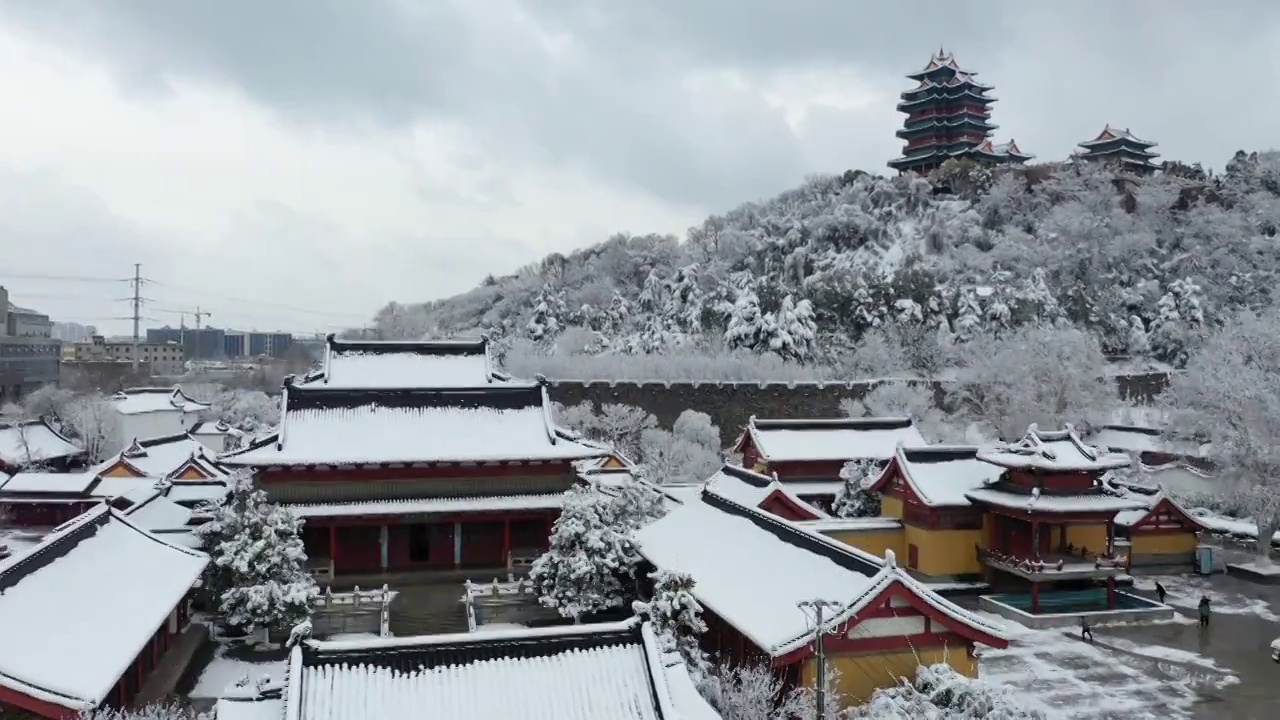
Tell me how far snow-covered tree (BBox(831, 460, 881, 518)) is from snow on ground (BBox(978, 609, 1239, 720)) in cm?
865

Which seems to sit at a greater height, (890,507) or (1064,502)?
(1064,502)

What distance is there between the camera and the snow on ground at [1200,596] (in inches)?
978

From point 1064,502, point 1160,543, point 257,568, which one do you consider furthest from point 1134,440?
point 257,568

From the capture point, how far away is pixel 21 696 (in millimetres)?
12172

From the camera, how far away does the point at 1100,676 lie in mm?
19516

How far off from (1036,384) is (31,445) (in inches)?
2193

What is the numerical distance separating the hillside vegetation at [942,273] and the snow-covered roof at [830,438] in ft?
70.0

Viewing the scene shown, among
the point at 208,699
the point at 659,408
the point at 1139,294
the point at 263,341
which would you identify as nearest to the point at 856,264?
the point at 1139,294

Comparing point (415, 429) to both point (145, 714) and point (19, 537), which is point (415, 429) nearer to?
point (145, 714)

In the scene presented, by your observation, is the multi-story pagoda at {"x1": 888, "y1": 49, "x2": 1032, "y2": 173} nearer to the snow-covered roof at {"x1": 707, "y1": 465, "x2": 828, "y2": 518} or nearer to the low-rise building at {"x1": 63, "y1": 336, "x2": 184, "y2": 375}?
the snow-covered roof at {"x1": 707, "y1": 465, "x2": 828, "y2": 518}

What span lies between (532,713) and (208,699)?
10.1m

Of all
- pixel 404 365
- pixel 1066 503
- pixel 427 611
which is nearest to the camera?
pixel 427 611

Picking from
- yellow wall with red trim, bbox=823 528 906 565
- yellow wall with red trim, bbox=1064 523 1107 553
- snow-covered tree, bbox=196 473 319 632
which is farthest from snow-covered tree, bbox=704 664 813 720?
yellow wall with red trim, bbox=1064 523 1107 553

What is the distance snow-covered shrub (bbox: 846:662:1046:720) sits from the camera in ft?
42.2
